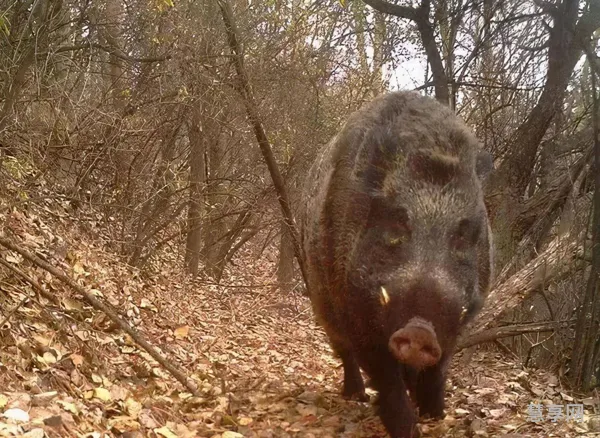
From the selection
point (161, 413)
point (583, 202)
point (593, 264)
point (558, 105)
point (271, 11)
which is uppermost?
point (271, 11)

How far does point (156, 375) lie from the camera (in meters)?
4.53

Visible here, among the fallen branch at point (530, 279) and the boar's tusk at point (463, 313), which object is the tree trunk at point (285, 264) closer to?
the fallen branch at point (530, 279)

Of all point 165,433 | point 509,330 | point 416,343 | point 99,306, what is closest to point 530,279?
point 509,330

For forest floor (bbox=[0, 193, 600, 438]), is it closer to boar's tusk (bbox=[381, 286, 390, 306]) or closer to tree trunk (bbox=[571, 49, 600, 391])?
tree trunk (bbox=[571, 49, 600, 391])

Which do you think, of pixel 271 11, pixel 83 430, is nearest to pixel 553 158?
pixel 271 11

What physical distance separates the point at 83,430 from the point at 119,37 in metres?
4.60

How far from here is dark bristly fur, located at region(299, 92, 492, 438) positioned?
3115 millimetres

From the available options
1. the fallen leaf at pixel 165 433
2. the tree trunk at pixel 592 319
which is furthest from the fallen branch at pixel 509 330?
the fallen leaf at pixel 165 433

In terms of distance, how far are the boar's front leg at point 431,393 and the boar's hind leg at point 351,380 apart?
2.45 feet

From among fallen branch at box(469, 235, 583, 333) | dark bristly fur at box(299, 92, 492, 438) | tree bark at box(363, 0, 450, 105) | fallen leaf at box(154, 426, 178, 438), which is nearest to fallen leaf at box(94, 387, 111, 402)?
fallen leaf at box(154, 426, 178, 438)

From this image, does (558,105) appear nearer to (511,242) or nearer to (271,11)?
(511,242)

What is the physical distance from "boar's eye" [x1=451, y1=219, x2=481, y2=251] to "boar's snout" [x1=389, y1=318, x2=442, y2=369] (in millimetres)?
685

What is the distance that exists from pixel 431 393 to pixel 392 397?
2.01 feet

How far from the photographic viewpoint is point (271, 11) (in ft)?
25.0
